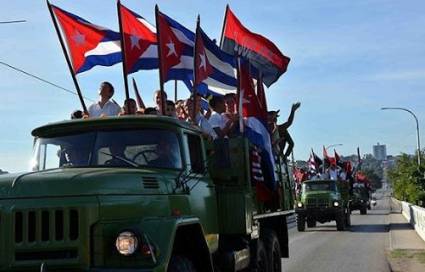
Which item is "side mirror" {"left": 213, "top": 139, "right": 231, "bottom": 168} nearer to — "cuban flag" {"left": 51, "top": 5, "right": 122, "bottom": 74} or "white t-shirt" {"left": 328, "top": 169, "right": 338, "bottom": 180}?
"cuban flag" {"left": 51, "top": 5, "right": 122, "bottom": 74}

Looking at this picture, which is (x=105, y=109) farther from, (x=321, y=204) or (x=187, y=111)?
(x=321, y=204)

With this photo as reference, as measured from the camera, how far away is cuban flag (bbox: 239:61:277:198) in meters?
9.42

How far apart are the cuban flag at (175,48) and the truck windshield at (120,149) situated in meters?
3.30

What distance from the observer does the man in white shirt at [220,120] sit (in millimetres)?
8773

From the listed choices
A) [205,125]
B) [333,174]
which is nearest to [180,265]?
[205,125]

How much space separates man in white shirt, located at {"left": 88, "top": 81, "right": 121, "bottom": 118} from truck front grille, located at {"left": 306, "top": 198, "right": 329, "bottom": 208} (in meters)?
22.2

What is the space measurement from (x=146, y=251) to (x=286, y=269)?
8.71m

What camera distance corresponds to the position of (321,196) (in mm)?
29906

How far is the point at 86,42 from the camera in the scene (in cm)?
1120

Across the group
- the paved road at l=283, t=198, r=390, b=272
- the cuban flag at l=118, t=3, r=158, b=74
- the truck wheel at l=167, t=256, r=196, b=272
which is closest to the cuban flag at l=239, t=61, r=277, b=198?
the cuban flag at l=118, t=3, r=158, b=74

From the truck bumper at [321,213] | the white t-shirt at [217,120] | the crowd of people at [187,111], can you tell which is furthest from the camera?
the truck bumper at [321,213]

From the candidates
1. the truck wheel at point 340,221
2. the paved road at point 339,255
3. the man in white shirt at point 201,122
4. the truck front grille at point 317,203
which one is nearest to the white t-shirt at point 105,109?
the man in white shirt at point 201,122

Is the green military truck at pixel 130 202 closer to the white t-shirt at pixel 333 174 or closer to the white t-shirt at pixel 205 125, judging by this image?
the white t-shirt at pixel 205 125

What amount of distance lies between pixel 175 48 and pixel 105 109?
253 cm
